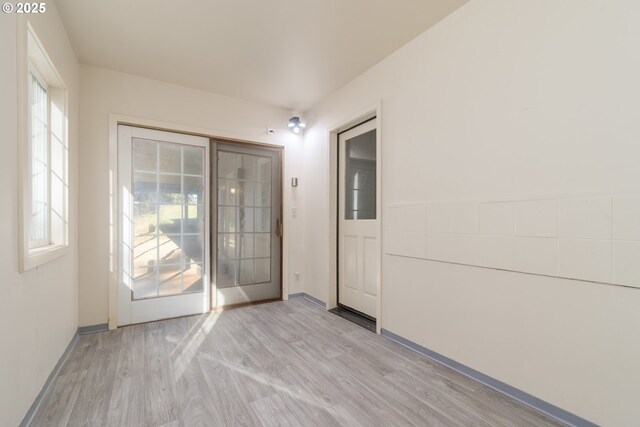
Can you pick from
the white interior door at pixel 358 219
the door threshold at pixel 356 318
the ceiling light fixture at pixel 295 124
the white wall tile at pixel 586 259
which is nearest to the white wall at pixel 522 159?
the white wall tile at pixel 586 259

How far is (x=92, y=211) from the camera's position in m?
2.71

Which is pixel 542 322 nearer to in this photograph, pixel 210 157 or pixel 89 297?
pixel 210 157

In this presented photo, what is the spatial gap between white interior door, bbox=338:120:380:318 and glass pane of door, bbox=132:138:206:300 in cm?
170

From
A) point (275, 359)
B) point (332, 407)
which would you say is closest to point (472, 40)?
point (332, 407)

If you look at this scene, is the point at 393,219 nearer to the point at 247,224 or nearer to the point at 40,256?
the point at 247,224

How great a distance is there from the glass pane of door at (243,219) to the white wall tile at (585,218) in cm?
303

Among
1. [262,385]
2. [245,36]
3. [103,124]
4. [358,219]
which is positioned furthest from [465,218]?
[103,124]

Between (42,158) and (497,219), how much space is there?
3199 millimetres

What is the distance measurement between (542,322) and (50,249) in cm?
315

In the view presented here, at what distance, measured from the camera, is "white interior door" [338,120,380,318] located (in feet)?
9.69

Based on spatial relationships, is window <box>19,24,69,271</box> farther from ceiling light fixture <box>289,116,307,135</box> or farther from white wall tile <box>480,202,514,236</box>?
white wall tile <box>480,202,514,236</box>

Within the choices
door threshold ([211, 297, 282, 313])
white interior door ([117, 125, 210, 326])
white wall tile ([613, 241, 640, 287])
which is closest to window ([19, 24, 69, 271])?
white interior door ([117, 125, 210, 326])

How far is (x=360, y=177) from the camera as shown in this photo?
3.16 m

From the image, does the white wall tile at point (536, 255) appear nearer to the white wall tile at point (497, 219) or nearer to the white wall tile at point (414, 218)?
the white wall tile at point (497, 219)
